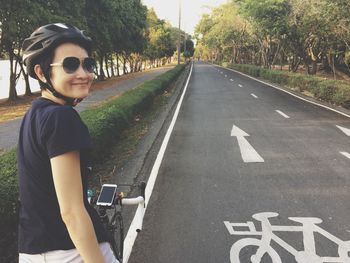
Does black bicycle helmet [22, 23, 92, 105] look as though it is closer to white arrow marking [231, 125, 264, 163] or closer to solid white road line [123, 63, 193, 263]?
solid white road line [123, 63, 193, 263]

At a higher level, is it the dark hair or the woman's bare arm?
the dark hair

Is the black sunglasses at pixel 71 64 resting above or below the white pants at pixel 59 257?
above

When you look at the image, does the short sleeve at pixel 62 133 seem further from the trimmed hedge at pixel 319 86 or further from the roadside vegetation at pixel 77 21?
the trimmed hedge at pixel 319 86

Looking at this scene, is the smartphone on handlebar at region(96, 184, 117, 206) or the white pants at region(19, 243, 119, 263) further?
the smartphone on handlebar at region(96, 184, 117, 206)

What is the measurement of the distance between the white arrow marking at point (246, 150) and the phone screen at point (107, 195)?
22.2 feet

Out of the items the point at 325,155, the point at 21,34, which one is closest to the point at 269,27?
the point at 21,34

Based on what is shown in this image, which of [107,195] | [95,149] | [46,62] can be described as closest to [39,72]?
[46,62]

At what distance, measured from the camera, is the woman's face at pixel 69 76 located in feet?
6.25

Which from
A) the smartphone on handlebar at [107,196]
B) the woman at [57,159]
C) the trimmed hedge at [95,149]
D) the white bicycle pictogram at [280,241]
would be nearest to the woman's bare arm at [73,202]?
the woman at [57,159]

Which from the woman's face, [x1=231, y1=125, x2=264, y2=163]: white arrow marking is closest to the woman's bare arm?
the woman's face

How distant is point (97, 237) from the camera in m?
2.01

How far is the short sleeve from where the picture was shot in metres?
1.71

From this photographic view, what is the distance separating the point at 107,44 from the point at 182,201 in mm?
29055

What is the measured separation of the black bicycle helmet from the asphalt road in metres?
3.16
